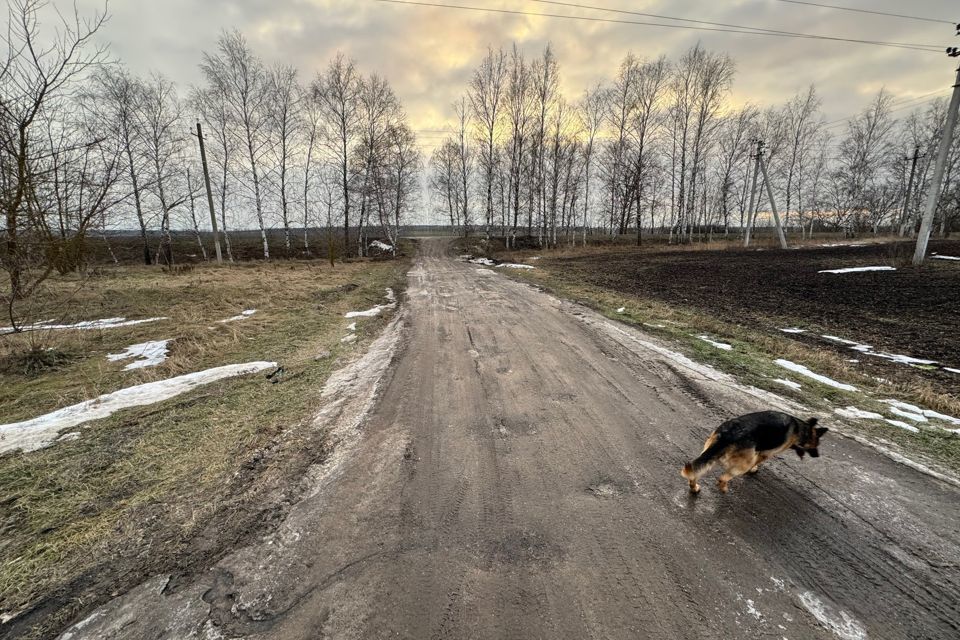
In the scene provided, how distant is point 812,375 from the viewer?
206 inches

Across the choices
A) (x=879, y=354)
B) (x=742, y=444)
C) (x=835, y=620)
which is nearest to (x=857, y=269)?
(x=879, y=354)

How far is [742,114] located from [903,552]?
49752mm

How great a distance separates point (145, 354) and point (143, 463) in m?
4.24

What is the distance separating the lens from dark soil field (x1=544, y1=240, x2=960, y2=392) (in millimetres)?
6500

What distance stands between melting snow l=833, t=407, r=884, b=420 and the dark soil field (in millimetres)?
1933

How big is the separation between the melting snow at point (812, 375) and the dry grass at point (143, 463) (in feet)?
21.6

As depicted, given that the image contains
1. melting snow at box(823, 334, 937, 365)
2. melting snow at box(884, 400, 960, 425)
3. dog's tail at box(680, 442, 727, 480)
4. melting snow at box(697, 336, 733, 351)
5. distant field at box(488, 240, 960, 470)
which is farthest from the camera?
melting snow at box(697, 336, 733, 351)

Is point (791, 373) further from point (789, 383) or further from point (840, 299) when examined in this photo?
point (840, 299)

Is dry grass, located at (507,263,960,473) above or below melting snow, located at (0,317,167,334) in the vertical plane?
below

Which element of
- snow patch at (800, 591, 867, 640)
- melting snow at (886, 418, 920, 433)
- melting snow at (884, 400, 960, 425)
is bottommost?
snow patch at (800, 591, 867, 640)

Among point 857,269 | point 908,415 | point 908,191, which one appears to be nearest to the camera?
point 908,415

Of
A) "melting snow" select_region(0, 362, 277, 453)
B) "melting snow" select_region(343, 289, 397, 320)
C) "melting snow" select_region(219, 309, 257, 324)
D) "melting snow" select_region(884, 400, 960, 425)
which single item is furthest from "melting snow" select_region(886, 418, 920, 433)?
"melting snow" select_region(219, 309, 257, 324)

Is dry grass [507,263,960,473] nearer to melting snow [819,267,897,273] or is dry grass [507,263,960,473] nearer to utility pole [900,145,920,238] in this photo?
melting snow [819,267,897,273]

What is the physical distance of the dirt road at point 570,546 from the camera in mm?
1871
